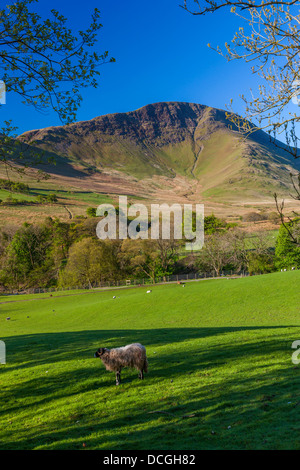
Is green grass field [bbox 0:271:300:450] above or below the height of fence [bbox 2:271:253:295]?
above

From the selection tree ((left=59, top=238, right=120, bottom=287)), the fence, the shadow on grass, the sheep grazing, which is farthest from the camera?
tree ((left=59, top=238, right=120, bottom=287))

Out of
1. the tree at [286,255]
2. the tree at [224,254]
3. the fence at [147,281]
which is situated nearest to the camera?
the tree at [286,255]

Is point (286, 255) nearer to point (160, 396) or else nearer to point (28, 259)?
point (160, 396)

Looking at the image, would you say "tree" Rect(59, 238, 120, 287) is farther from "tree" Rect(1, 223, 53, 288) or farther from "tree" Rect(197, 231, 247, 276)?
"tree" Rect(197, 231, 247, 276)

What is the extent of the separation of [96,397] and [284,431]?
5.28 m

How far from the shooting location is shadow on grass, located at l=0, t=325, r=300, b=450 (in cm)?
614

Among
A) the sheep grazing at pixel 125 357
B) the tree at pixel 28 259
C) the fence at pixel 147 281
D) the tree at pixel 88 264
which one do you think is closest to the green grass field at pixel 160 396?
the sheep grazing at pixel 125 357

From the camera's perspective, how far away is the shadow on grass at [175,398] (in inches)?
242

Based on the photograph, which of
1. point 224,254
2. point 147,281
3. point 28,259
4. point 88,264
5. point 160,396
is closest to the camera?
point 160,396

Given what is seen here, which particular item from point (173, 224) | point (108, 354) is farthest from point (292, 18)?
point (173, 224)

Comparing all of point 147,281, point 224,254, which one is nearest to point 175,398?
point 147,281

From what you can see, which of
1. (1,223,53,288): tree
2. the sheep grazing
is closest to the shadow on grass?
the sheep grazing

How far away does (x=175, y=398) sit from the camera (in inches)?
322

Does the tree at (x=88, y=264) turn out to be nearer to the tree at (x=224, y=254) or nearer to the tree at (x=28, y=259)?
the tree at (x=28, y=259)
